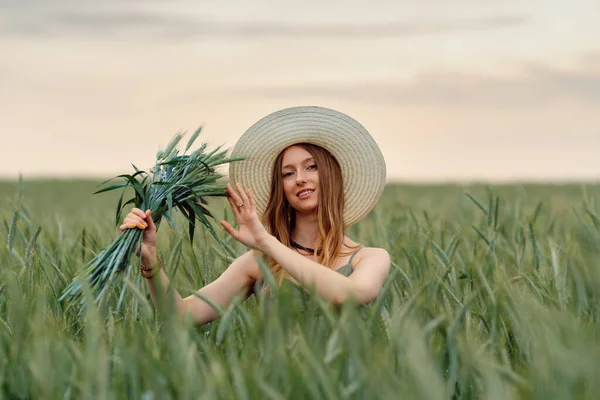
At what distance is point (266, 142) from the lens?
2.50m

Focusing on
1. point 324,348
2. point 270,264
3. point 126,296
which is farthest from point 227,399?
point 126,296

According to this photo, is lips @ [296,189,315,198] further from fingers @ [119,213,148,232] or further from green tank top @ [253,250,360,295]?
fingers @ [119,213,148,232]

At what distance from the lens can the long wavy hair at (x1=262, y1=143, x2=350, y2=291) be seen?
246 cm

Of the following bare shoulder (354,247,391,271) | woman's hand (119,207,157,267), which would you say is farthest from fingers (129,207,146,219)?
bare shoulder (354,247,391,271)

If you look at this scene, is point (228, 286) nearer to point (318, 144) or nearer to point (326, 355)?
point (318, 144)

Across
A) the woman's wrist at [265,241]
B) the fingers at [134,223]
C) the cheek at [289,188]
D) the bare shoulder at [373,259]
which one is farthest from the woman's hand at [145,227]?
the bare shoulder at [373,259]

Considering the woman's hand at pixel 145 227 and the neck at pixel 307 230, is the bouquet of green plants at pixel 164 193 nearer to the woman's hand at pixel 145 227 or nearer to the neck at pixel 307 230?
the woman's hand at pixel 145 227

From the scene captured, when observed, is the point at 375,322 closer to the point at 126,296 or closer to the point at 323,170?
the point at 323,170

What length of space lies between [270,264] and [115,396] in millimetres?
1084

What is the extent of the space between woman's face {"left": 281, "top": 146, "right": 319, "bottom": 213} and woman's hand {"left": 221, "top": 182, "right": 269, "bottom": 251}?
210 mm

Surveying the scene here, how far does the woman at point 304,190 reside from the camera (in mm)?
2455

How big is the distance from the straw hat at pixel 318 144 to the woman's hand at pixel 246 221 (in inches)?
9.3

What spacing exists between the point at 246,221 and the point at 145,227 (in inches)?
11.0

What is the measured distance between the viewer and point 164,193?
230 centimetres
